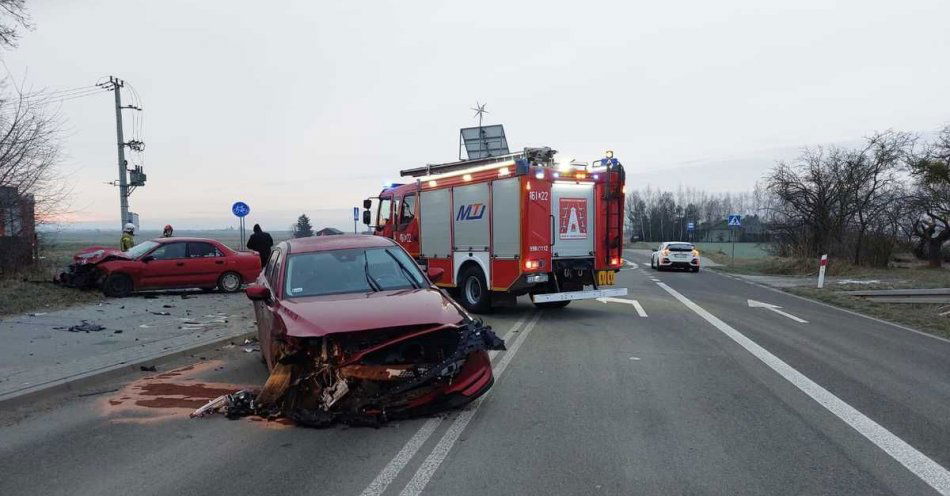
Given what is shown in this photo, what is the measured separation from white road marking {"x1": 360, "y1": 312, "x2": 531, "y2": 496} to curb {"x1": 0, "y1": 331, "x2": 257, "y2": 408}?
13.0 ft

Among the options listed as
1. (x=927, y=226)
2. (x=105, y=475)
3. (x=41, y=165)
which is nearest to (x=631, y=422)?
(x=105, y=475)

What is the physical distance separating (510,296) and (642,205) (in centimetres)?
10028

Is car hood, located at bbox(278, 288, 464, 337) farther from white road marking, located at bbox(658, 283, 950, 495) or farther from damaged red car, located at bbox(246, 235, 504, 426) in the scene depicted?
white road marking, located at bbox(658, 283, 950, 495)

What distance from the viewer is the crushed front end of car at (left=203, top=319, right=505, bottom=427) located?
4871 mm

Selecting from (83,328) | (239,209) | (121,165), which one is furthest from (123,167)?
(83,328)

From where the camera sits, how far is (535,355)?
7766 millimetres

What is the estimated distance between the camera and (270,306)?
6.11m

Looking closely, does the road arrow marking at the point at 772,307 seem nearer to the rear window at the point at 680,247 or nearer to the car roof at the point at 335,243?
the car roof at the point at 335,243

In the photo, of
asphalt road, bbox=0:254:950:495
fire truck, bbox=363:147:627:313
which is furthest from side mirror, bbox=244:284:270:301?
fire truck, bbox=363:147:627:313

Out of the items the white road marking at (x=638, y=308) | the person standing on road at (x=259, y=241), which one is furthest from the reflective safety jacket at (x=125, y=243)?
the white road marking at (x=638, y=308)

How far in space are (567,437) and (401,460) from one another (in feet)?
4.28

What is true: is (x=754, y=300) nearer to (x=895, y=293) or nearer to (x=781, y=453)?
(x=895, y=293)

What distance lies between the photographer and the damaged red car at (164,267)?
13344 millimetres

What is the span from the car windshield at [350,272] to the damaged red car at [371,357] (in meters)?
0.29
